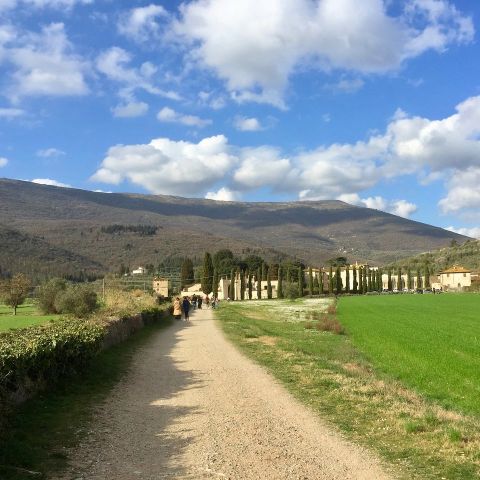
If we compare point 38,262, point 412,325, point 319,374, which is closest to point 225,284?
point 38,262

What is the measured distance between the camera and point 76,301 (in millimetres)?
40000

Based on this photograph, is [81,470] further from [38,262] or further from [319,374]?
[38,262]

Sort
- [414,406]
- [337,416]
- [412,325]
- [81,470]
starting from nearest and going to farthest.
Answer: [81,470] < [337,416] < [414,406] < [412,325]

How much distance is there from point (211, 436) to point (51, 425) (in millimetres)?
2476

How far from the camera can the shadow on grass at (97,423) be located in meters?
6.51

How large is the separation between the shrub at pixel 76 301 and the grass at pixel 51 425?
2646 cm

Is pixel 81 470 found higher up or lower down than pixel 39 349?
lower down

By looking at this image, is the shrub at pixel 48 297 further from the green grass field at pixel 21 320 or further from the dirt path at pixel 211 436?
the dirt path at pixel 211 436

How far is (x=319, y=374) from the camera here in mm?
13047

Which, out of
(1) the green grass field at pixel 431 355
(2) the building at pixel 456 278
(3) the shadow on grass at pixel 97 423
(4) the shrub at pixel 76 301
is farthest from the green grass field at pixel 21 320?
(2) the building at pixel 456 278

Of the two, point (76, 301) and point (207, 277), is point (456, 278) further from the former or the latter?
point (76, 301)

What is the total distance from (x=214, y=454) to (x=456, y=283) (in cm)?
13879

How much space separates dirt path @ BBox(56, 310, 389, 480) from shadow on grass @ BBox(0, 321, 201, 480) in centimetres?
2

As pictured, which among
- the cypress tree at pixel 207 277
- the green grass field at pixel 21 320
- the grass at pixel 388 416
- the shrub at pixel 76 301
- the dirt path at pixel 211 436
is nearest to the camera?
the dirt path at pixel 211 436
